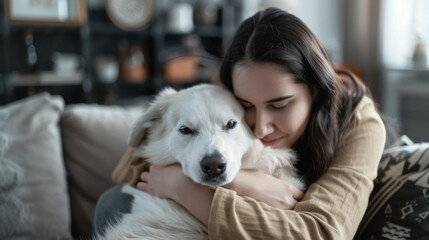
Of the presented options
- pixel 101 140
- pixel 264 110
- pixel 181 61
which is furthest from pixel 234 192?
pixel 181 61

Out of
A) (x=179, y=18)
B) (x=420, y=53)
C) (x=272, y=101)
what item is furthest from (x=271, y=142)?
(x=179, y=18)

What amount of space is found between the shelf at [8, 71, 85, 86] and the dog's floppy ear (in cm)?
322

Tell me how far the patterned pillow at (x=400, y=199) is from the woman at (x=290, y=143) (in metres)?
0.12

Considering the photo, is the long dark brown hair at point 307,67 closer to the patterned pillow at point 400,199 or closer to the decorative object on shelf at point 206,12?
the patterned pillow at point 400,199

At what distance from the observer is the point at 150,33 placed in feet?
16.0

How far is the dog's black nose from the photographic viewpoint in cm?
107

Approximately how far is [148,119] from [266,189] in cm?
49

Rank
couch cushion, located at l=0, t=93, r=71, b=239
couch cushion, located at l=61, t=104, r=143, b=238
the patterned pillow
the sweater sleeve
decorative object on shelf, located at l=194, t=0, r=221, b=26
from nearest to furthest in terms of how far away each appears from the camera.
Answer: the sweater sleeve < the patterned pillow < couch cushion, located at l=0, t=93, r=71, b=239 < couch cushion, located at l=61, t=104, r=143, b=238 < decorative object on shelf, located at l=194, t=0, r=221, b=26

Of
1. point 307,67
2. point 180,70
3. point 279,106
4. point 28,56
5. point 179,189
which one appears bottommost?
point 180,70

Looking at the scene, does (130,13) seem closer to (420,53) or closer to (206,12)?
(206,12)

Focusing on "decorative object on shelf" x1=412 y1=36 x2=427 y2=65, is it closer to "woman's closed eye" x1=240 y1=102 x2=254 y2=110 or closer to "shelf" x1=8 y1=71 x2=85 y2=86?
"woman's closed eye" x1=240 y1=102 x2=254 y2=110

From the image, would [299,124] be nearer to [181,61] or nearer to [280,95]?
[280,95]

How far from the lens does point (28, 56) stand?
14.1 ft

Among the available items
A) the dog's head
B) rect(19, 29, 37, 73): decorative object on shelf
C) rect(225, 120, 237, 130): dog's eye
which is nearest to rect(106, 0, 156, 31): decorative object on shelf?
rect(19, 29, 37, 73): decorative object on shelf
